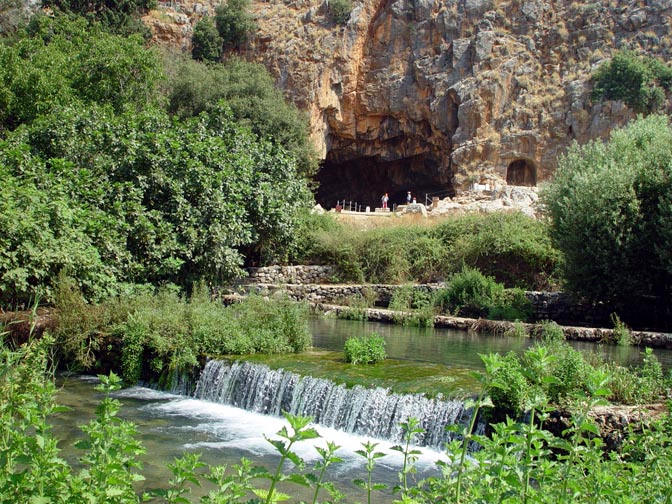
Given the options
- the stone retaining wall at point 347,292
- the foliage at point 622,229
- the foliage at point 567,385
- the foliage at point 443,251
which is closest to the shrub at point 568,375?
the foliage at point 567,385

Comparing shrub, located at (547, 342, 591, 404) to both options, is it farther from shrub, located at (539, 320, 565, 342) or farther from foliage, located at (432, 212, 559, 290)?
foliage, located at (432, 212, 559, 290)

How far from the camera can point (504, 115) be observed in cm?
4125

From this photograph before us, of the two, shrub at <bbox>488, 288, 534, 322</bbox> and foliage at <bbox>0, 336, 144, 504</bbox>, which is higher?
shrub at <bbox>488, 288, 534, 322</bbox>

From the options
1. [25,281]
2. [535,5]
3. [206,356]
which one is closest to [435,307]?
[206,356]

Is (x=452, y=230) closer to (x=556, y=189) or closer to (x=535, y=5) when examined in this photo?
(x=556, y=189)

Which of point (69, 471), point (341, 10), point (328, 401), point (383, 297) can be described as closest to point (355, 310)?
point (383, 297)

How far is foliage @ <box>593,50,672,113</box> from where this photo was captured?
123 ft

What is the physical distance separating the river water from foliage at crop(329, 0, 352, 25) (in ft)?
120

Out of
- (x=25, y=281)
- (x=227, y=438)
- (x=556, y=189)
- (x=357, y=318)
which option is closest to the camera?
(x=227, y=438)

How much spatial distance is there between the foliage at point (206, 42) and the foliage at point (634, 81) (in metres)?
25.1

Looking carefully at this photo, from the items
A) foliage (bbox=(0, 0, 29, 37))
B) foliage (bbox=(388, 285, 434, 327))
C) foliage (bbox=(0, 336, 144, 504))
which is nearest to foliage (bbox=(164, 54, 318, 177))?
foliage (bbox=(0, 0, 29, 37))

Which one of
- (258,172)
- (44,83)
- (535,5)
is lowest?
(258,172)

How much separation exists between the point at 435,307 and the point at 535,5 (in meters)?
31.8

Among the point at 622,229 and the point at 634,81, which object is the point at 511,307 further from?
the point at 634,81
